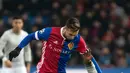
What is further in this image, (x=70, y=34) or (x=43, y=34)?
(x=43, y=34)

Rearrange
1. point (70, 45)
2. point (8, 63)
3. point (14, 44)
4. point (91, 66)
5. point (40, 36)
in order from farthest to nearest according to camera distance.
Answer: point (14, 44), point (8, 63), point (70, 45), point (40, 36), point (91, 66)

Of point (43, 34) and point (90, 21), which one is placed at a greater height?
point (90, 21)

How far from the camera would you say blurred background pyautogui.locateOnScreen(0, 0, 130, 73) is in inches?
546

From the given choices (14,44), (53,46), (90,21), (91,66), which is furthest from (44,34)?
(90,21)


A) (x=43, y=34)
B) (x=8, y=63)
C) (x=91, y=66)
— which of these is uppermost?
(x=43, y=34)

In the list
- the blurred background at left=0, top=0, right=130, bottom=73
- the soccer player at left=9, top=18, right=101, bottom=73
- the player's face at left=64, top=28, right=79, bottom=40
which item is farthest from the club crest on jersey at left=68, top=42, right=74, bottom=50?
the blurred background at left=0, top=0, right=130, bottom=73

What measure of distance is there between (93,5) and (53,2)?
1.28 metres

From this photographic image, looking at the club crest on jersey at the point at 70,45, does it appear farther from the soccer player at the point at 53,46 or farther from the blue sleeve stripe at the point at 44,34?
the blue sleeve stripe at the point at 44,34

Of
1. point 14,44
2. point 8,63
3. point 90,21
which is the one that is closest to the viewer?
point 8,63

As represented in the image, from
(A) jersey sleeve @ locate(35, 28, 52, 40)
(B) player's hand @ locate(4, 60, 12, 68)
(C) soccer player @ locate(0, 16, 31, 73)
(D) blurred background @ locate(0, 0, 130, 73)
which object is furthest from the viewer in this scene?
(D) blurred background @ locate(0, 0, 130, 73)

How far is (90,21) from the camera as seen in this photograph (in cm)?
1511

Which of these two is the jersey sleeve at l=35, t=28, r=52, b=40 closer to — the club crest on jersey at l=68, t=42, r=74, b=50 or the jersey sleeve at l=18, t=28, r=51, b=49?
the jersey sleeve at l=18, t=28, r=51, b=49

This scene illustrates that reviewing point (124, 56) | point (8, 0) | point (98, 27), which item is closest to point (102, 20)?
point (98, 27)

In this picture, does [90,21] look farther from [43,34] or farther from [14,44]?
[43,34]
